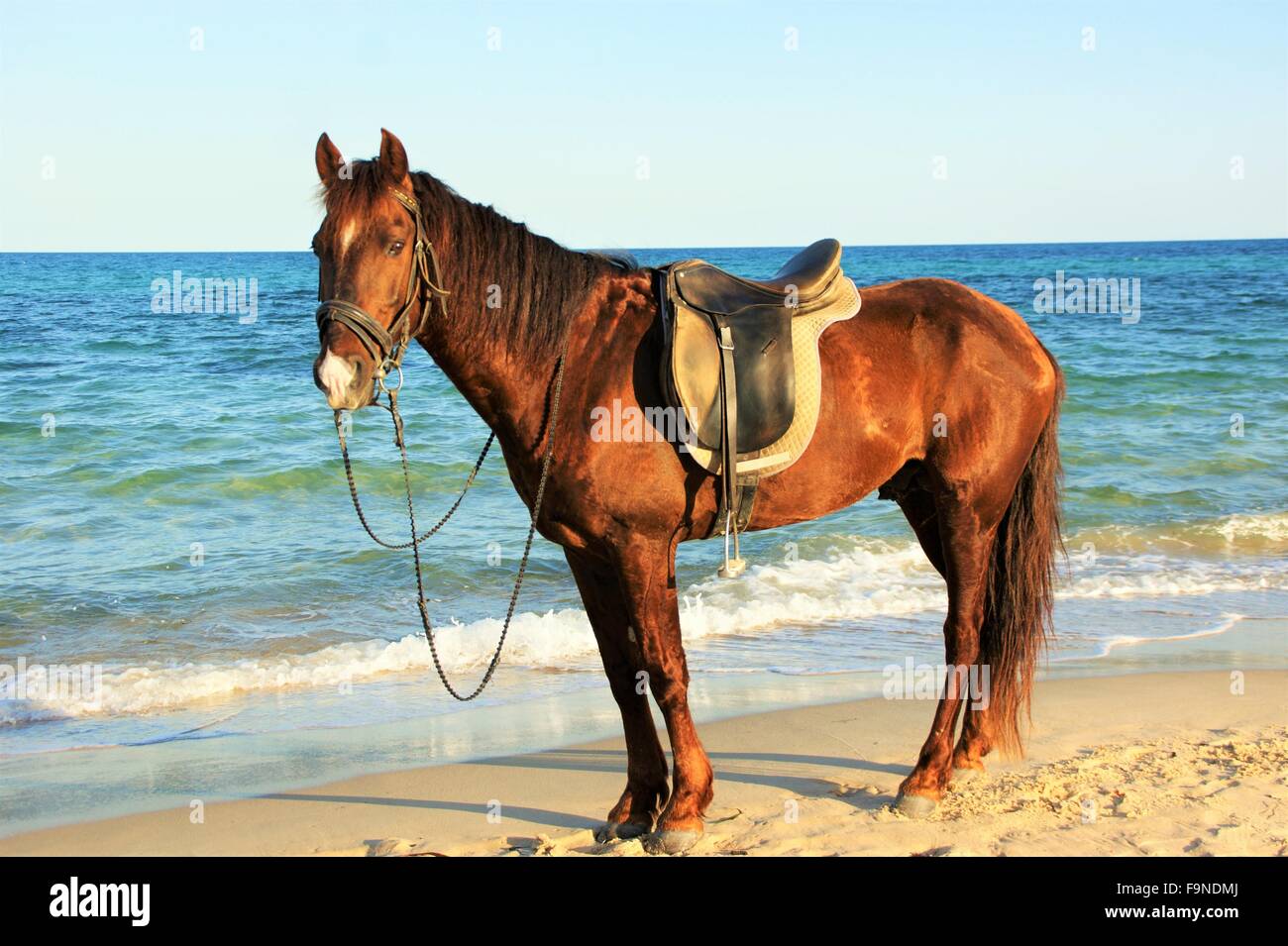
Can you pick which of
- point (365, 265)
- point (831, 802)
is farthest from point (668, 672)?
point (365, 265)

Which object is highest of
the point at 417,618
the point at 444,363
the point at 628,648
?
the point at 444,363

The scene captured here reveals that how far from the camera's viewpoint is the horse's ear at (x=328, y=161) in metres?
2.97

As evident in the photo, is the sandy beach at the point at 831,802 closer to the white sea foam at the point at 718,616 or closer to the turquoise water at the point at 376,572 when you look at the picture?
the turquoise water at the point at 376,572

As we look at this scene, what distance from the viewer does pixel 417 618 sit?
272 inches

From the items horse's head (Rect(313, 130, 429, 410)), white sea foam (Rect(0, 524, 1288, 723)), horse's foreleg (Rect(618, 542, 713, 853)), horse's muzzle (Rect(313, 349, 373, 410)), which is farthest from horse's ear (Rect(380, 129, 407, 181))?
white sea foam (Rect(0, 524, 1288, 723))

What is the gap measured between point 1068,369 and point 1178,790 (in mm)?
13846

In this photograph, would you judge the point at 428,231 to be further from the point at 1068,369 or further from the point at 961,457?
the point at 1068,369

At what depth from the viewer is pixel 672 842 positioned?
349 cm

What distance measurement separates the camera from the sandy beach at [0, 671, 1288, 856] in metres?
3.51

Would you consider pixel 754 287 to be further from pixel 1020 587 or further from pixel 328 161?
pixel 1020 587

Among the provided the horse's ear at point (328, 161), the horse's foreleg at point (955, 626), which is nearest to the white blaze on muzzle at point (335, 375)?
the horse's ear at point (328, 161)

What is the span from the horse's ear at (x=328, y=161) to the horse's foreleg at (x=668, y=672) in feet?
4.42

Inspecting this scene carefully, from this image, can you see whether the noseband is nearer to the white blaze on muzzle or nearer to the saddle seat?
the white blaze on muzzle
